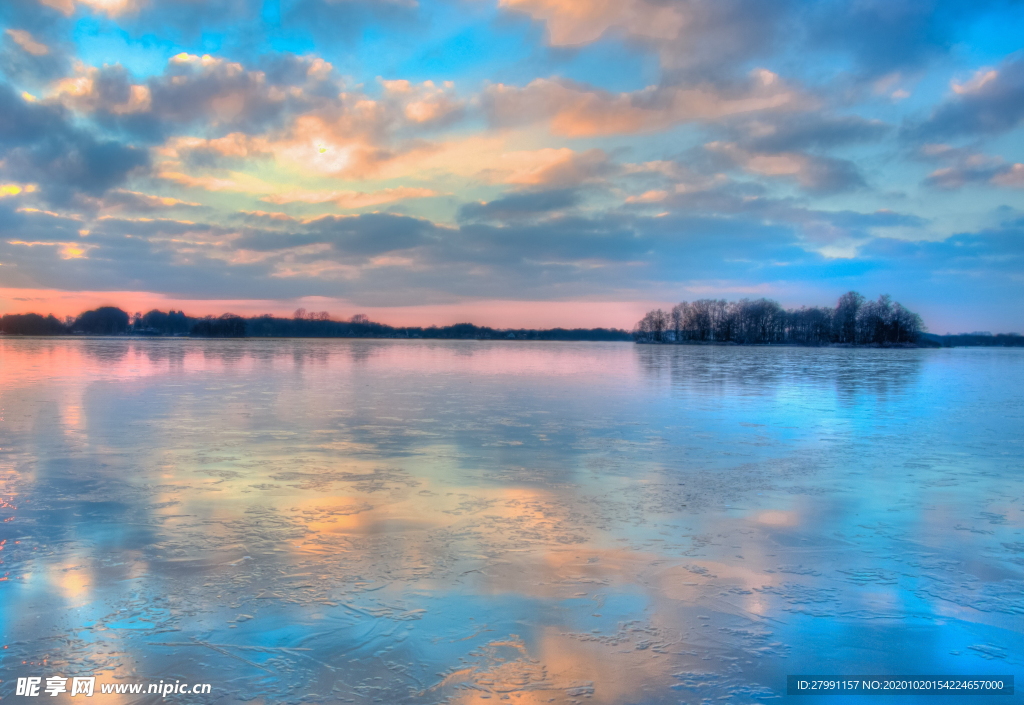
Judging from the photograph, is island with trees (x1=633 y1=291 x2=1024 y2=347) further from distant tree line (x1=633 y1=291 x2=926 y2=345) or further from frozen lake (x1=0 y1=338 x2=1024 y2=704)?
frozen lake (x1=0 y1=338 x2=1024 y2=704)

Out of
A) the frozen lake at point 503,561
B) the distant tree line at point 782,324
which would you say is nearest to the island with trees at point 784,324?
the distant tree line at point 782,324

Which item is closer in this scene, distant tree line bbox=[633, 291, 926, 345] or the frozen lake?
the frozen lake

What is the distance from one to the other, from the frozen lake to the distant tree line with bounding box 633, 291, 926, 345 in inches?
4272

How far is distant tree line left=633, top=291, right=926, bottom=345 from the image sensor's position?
104625 mm

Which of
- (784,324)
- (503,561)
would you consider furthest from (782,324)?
(503,561)

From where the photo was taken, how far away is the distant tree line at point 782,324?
10462 centimetres

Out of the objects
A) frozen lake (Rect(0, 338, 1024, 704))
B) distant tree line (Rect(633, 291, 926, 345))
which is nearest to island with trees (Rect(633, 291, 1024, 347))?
distant tree line (Rect(633, 291, 926, 345))

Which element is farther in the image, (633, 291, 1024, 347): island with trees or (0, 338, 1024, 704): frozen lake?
(633, 291, 1024, 347): island with trees

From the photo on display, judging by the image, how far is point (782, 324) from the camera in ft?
418

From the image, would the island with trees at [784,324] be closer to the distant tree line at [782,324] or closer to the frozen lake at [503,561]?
the distant tree line at [782,324]

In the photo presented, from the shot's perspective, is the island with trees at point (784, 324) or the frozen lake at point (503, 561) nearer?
the frozen lake at point (503, 561)

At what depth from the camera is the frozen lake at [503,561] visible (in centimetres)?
333

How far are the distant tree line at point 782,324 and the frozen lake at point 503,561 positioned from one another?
10850 cm

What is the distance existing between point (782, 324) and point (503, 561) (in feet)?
441
